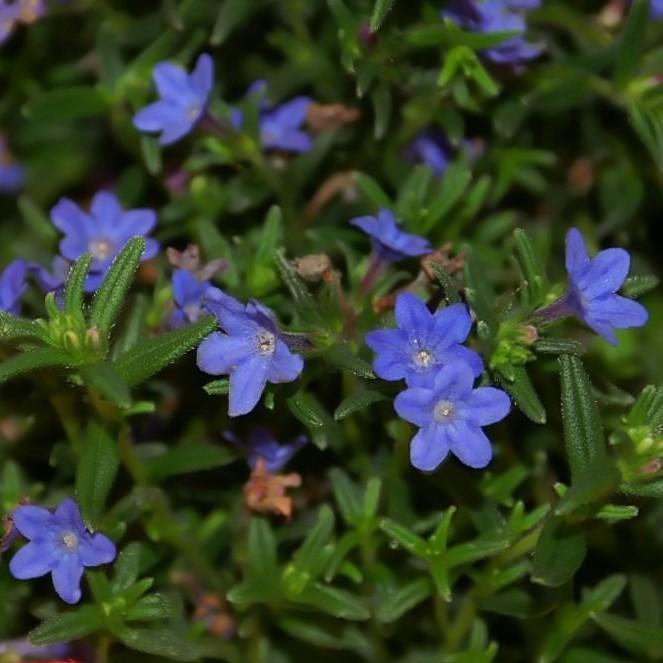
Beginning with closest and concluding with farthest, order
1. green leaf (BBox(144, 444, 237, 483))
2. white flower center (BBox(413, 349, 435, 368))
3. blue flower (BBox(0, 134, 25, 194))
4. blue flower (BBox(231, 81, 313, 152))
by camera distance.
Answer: white flower center (BBox(413, 349, 435, 368)), green leaf (BBox(144, 444, 237, 483)), blue flower (BBox(231, 81, 313, 152)), blue flower (BBox(0, 134, 25, 194))

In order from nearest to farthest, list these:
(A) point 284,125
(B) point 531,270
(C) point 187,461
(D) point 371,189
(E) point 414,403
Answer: (E) point 414,403 → (B) point 531,270 → (C) point 187,461 → (D) point 371,189 → (A) point 284,125

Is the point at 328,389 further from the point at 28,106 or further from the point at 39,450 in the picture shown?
the point at 28,106

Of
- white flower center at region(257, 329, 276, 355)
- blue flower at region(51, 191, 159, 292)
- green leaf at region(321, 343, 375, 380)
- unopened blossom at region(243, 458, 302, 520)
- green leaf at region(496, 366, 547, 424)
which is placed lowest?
unopened blossom at region(243, 458, 302, 520)

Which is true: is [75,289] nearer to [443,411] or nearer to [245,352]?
[245,352]

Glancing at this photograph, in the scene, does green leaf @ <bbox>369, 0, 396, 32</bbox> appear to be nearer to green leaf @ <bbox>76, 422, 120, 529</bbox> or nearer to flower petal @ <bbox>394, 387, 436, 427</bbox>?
flower petal @ <bbox>394, 387, 436, 427</bbox>

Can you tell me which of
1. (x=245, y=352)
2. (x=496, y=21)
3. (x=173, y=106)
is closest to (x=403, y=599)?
(x=245, y=352)

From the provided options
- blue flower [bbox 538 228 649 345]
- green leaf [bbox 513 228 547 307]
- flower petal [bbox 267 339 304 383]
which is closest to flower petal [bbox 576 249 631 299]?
blue flower [bbox 538 228 649 345]
